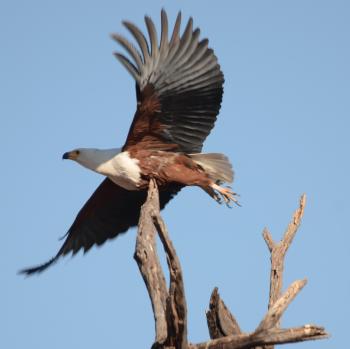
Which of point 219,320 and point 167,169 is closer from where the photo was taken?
point 219,320

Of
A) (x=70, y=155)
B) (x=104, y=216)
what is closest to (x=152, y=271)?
(x=70, y=155)

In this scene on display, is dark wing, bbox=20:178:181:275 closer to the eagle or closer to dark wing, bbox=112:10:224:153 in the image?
the eagle

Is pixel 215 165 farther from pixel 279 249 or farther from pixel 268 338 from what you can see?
pixel 268 338

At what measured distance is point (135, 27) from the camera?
8.32 m

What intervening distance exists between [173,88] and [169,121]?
378 mm

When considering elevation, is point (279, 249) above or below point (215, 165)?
below

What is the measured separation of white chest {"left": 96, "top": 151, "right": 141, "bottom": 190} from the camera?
8.67 m

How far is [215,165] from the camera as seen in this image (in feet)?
29.3

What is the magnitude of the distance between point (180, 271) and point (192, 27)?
12.1 ft

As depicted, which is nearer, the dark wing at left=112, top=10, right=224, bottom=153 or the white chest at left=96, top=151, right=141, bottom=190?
the dark wing at left=112, top=10, right=224, bottom=153

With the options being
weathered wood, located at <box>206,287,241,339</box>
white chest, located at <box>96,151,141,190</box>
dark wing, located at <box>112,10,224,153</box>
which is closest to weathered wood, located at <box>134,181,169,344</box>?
weathered wood, located at <box>206,287,241,339</box>

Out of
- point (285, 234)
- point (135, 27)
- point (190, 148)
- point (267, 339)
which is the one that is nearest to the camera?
point (267, 339)

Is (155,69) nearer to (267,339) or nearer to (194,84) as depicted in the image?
(194,84)

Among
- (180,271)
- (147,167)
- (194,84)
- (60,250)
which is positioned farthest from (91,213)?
(180,271)
